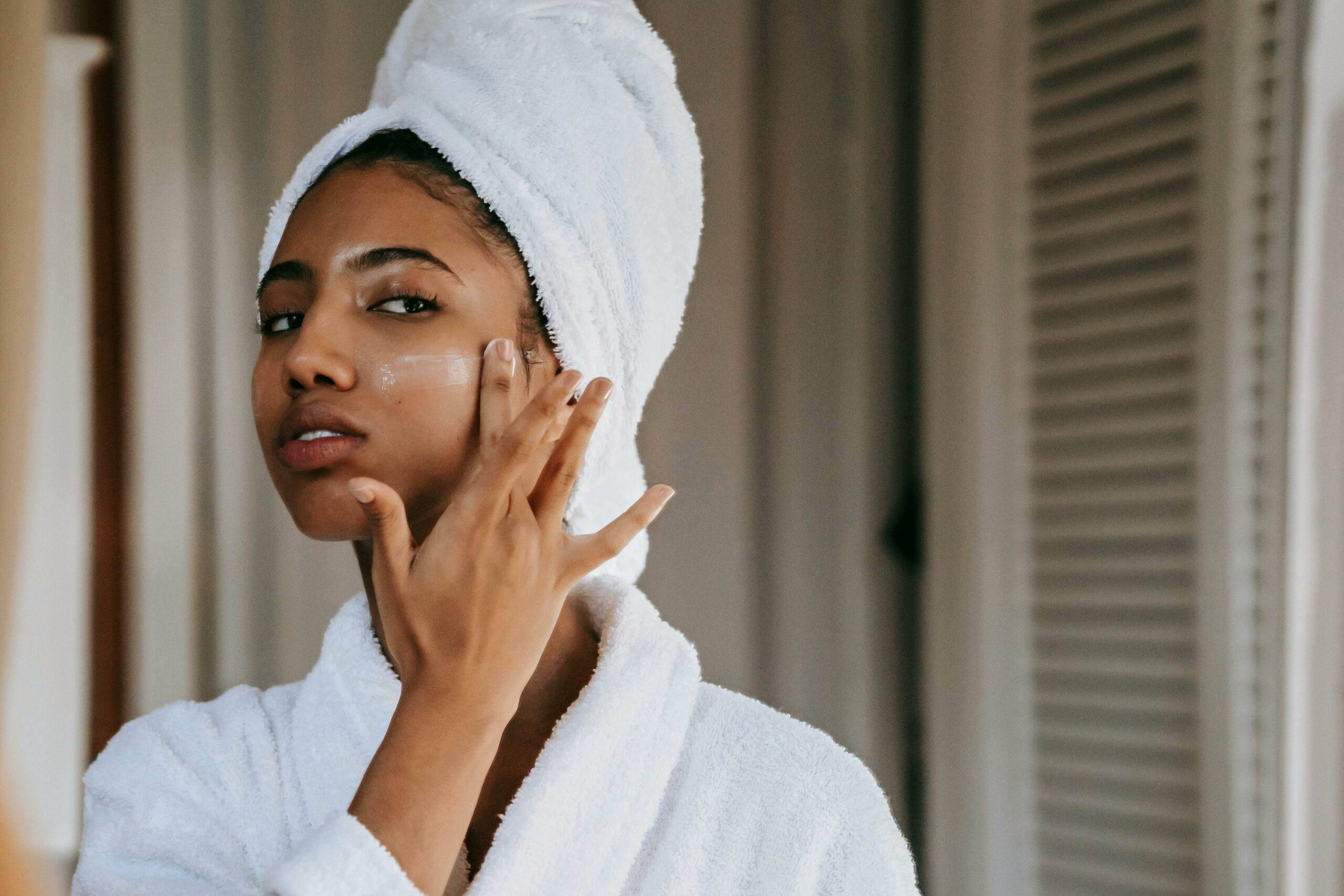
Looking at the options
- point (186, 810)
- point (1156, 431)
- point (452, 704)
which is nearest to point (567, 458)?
point (452, 704)

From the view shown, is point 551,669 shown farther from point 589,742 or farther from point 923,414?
point 923,414

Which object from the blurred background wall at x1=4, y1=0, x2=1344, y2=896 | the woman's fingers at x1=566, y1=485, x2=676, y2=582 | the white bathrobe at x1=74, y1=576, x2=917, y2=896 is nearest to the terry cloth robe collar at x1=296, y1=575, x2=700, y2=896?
the white bathrobe at x1=74, y1=576, x2=917, y2=896

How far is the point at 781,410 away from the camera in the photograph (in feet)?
4.08

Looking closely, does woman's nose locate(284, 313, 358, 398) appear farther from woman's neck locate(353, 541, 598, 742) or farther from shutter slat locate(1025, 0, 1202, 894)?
shutter slat locate(1025, 0, 1202, 894)

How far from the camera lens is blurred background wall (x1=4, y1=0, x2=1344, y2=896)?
86 centimetres

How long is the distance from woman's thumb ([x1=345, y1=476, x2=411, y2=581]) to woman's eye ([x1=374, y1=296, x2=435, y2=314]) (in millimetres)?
120

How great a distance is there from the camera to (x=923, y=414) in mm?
1293

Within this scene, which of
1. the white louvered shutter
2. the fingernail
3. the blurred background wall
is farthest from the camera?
the white louvered shutter

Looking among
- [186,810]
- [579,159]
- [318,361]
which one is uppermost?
[579,159]

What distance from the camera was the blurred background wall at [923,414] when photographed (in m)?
0.86

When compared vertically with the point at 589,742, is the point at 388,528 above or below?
above

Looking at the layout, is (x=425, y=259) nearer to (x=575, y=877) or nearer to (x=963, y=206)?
(x=575, y=877)

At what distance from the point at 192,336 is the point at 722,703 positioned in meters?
0.52

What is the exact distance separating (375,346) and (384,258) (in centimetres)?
5
